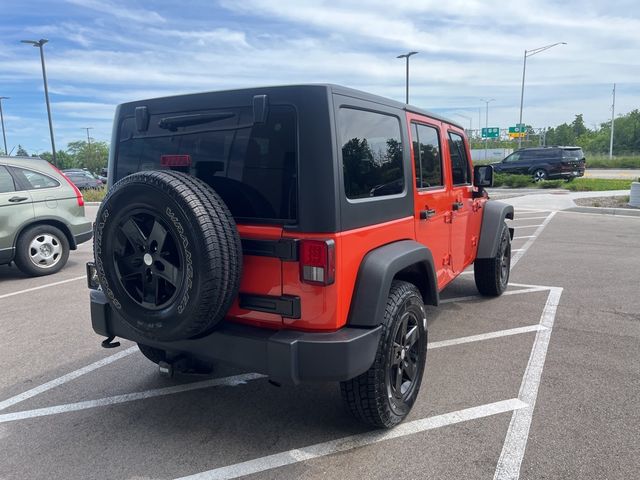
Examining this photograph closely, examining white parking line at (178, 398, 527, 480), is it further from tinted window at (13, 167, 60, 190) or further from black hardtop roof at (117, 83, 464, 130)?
tinted window at (13, 167, 60, 190)

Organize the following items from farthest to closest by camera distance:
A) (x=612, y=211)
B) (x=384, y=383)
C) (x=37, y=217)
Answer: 1. (x=612, y=211)
2. (x=37, y=217)
3. (x=384, y=383)

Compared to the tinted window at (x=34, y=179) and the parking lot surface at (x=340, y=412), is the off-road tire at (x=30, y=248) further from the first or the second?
the parking lot surface at (x=340, y=412)

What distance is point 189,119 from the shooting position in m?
2.93

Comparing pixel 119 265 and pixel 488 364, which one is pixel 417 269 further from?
pixel 119 265

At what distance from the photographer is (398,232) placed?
3242mm

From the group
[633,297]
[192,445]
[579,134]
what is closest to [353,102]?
[192,445]

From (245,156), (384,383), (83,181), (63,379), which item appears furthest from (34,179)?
(83,181)

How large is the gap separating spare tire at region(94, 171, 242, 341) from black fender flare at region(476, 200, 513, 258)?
3.49 metres

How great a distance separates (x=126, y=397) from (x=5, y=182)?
4931 millimetres

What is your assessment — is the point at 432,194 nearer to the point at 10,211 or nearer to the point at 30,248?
the point at 10,211

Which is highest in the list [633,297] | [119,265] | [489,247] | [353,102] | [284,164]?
[353,102]

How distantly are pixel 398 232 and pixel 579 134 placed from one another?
11314 centimetres

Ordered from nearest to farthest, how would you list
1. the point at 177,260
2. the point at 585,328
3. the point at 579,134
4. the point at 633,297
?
the point at 177,260 → the point at 585,328 → the point at 633,297 → the point at 579,134

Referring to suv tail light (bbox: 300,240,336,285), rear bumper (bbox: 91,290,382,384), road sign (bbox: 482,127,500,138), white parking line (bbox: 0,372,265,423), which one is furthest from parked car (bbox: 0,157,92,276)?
road sign (bbox: 482,127,500,138)
